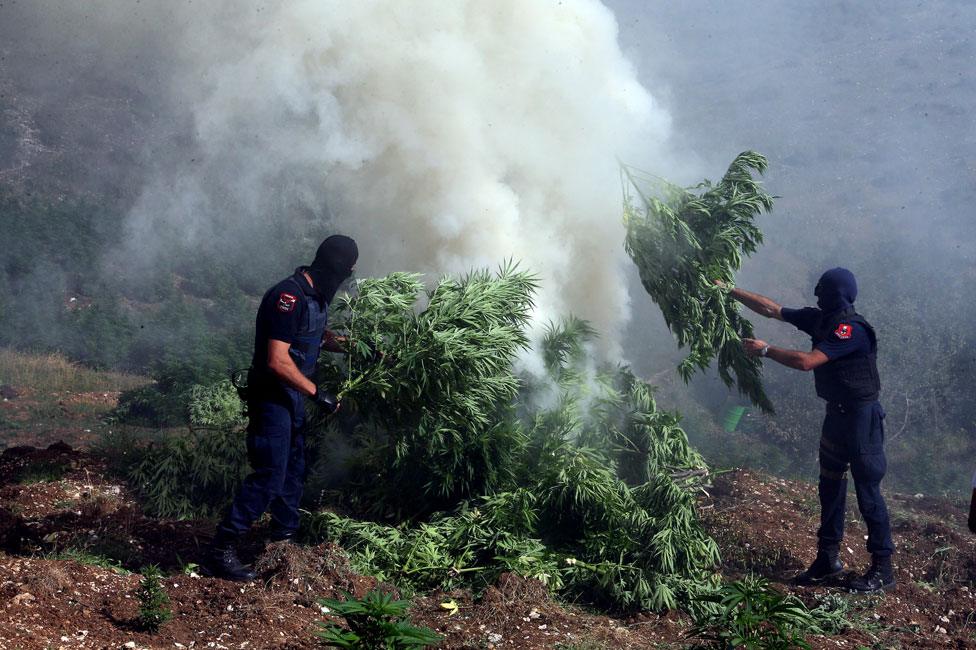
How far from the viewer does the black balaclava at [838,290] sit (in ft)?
19.6

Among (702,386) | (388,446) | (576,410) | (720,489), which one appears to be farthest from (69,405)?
(702,386)

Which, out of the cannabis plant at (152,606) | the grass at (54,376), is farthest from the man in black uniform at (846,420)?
the grass at (54,376)

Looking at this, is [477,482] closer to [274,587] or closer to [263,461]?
[263,461]

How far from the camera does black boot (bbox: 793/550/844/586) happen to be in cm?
601

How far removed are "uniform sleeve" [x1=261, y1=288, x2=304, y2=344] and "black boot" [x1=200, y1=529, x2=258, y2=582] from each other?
1.20 meters

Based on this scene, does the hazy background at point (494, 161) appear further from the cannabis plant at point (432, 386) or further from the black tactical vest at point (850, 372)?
the black tactical vest at point (850, 372)

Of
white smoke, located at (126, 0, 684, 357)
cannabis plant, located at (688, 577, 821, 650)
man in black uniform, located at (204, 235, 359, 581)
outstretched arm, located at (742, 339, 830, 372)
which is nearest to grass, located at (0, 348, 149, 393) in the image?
white smoke, located at (126, 0, 684, 357)

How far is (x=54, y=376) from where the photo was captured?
12047 millimetres

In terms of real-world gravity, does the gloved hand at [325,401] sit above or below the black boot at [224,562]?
above

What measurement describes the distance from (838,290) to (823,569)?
201 cm

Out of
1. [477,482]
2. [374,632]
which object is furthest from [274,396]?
[374,632]

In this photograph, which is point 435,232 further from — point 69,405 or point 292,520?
point 69,405

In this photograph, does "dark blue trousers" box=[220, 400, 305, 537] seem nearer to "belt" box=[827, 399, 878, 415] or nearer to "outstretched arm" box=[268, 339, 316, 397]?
"outstretched arm" box=[268, 339, 316, 397]

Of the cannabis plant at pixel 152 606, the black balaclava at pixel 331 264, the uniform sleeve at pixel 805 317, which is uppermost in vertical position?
the uniform sleeve at pixel 805 317
